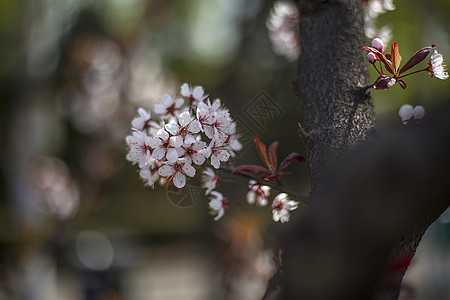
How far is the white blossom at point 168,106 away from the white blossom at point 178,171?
23 cm

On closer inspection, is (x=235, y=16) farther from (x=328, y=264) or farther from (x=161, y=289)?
(x=328, y=264)

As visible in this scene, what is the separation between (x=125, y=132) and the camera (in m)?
7.24

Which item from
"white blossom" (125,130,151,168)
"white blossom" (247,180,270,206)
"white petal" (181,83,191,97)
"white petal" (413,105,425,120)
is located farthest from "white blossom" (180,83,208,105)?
"white petal" (413,105,425,120)

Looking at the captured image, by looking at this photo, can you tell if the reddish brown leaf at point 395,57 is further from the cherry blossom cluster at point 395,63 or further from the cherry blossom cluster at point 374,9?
the cherry blossom cluster at point 374,9

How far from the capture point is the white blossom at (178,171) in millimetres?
1363

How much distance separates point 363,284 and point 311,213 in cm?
15

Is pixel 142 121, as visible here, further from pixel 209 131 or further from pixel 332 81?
pixel 332 81

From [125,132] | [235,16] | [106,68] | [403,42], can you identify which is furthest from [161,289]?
[403,42]

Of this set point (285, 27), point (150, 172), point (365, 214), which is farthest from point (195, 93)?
point (365, 214)

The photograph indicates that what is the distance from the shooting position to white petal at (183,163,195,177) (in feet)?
4.45

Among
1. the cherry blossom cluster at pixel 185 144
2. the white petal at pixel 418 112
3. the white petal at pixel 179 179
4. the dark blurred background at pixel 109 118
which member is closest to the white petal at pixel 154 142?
the cherry blossom cluster at pixel 185 144

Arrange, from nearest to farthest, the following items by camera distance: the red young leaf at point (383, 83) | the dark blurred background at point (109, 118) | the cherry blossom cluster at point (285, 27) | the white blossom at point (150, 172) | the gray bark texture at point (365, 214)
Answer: the gray bark texture at point (365, 214), the red young leaf at point (383, 83), the white blossom at point (150, 172), the cherry blossom cluster at point (285, 27), the dark blurred background at point (109, 118)

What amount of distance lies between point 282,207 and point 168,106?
49 cm

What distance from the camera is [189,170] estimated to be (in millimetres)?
1362
